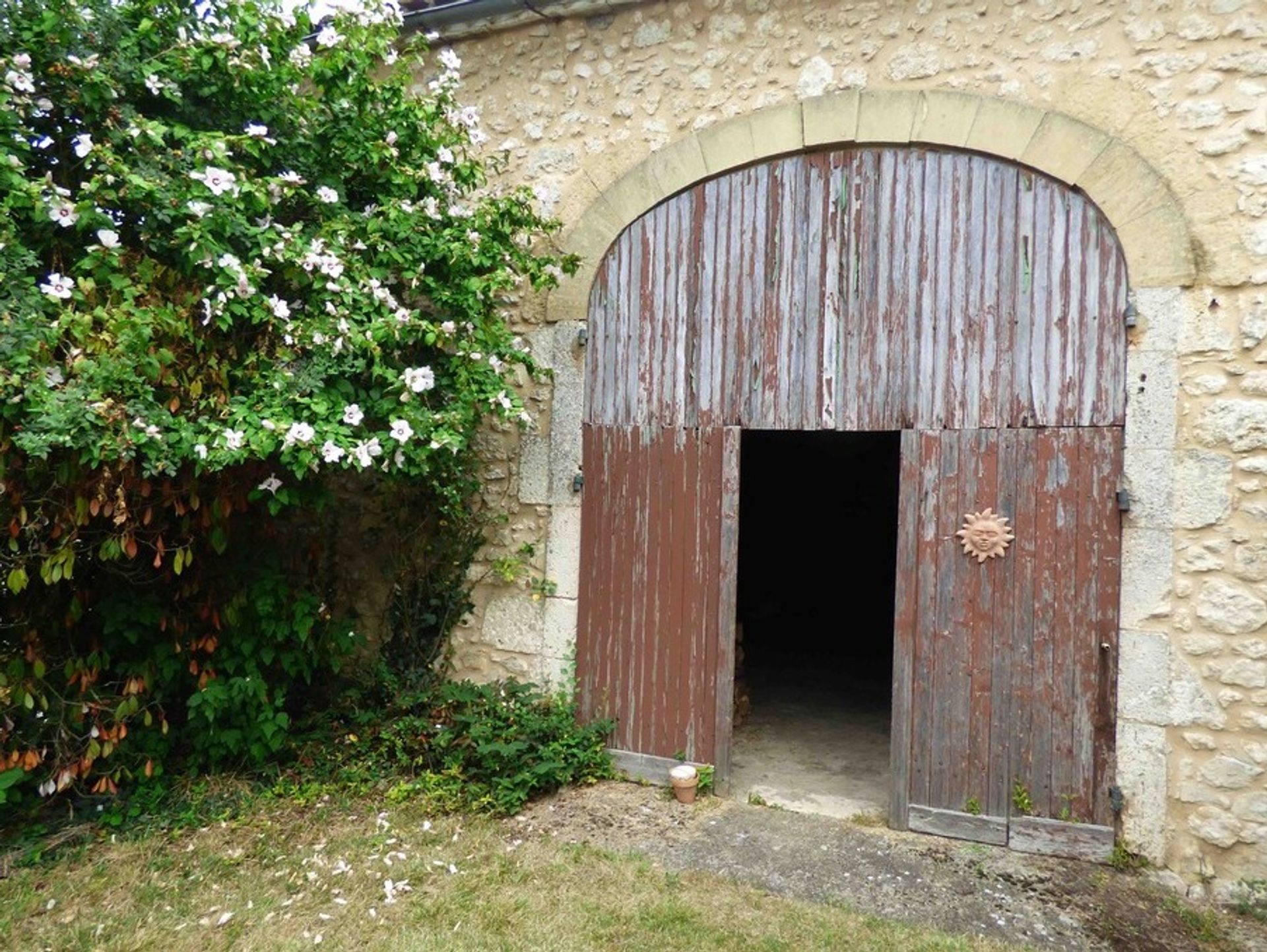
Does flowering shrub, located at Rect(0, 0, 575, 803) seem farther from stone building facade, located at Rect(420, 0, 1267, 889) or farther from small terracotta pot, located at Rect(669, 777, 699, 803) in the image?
small terracotta pot, located at Rect(669, 777, 699, 803)

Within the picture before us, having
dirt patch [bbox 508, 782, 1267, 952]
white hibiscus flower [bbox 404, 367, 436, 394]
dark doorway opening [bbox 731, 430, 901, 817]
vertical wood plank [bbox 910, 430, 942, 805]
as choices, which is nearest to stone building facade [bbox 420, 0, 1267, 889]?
dirt patch [bbox 508, 782, 1267, 952]

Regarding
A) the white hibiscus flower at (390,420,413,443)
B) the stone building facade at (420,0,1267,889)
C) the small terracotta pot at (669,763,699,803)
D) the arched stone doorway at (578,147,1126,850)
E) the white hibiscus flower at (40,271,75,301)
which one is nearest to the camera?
the white hibiscus flower at (40,271,75,301)

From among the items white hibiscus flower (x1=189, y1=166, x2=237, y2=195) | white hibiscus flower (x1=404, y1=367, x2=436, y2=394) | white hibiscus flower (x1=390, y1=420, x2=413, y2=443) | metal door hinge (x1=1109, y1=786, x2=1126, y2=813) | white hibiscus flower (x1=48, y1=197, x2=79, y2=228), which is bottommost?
metal door hinge (x1=1109, y1=786, x2=1126, y2=813)

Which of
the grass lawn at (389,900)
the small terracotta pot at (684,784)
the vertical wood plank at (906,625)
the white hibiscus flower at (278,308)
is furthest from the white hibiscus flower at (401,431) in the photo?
the vertical wood plank at (906,625)

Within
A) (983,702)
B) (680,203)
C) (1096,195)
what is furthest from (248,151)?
(983,702)

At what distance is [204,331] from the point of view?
12.3 ft

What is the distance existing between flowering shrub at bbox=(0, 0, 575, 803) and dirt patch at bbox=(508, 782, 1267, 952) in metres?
1.93

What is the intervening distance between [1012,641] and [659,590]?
1.76 metres

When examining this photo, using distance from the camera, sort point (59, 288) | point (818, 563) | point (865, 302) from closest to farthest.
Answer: point (59, 288), point (865, 302), point (818, 563)

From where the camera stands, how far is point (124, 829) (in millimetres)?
4086

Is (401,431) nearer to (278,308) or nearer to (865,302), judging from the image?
(278,308)

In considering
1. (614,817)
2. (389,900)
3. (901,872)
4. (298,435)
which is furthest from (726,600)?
(298,435)

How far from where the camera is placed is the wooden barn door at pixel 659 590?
450 cm

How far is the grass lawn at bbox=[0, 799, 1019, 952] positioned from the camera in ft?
10.4
